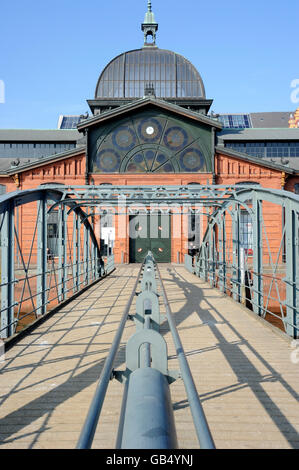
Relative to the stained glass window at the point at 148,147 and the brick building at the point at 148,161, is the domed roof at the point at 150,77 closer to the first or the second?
the brick building at the point at 148,161

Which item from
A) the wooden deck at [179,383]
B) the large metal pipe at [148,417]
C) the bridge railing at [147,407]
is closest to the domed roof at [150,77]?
the wooden deck at [179,383]

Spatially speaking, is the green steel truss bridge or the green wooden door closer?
the green steel truss bridge

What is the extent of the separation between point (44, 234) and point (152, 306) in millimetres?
5949

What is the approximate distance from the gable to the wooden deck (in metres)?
19.5

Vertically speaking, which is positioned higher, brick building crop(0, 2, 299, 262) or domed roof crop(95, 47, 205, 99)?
domed roof crop(95, 47, 205, 99)

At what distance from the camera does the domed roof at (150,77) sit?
109 ft

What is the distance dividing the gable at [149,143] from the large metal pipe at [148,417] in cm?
2702

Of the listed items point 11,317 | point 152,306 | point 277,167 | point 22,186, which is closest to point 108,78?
point 22,186

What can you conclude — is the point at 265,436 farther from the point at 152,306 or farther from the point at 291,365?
the point at 291,365

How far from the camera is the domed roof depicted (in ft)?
109

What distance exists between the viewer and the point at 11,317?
27.0 ft

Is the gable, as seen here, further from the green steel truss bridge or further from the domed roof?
the green steel truss bridge
